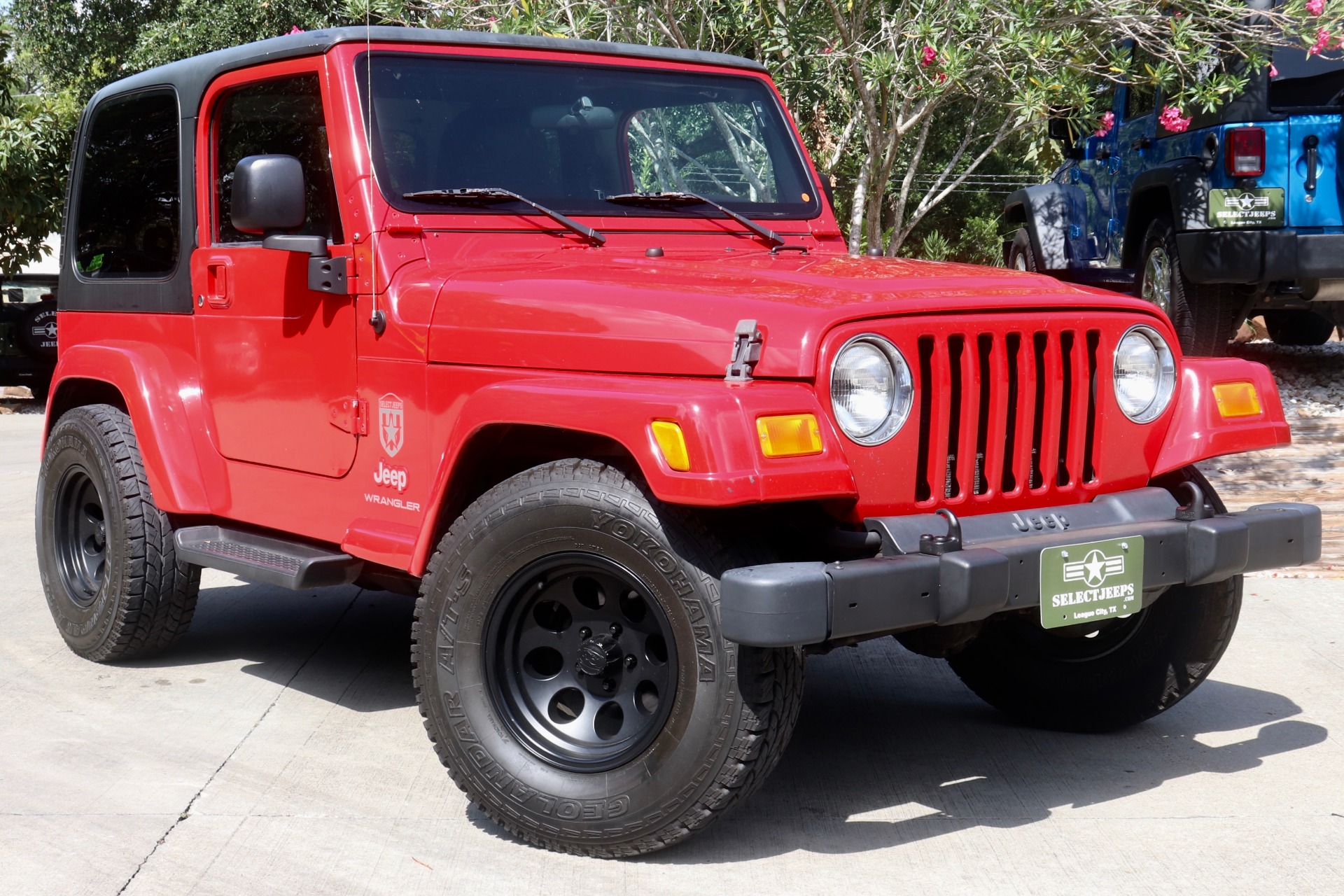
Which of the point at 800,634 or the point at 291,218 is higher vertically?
the point at 291,218

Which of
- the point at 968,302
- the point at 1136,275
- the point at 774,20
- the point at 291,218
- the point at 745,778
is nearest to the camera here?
the point at 745,778

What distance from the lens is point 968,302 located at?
3455mm

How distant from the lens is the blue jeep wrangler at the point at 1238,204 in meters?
7.74

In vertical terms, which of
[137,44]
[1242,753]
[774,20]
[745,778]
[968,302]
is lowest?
[1242,753]

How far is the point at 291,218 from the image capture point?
13.3 feet

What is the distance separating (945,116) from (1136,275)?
9879 mm

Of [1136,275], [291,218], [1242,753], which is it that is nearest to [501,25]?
[1136,275]

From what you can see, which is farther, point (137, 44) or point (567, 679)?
point (137, 44)

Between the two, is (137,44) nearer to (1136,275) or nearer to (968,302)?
(1136,275)

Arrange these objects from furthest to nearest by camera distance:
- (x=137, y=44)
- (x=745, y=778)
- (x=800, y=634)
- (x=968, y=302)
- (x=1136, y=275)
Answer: (x=137, y=44) → (x=1136, y=275) → (x=968, y=302) → (x=745, y=778) → (x=800, y=634)

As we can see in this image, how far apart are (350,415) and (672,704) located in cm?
138

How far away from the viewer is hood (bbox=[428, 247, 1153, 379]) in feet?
10.8

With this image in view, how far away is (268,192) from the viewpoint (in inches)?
157

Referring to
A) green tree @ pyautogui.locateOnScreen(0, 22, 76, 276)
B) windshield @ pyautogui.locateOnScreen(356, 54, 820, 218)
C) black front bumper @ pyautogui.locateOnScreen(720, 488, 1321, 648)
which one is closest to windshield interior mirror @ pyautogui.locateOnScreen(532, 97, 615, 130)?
windshield @ pyautogui.locateOnScreen(356, 54, 820, 218)
